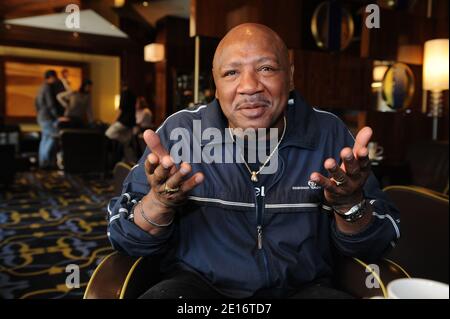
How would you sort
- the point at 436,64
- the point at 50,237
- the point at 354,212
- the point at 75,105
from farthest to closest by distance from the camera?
the point at 75,105 < the point at 436,64 < the point at 50,237 < the point at 354,212

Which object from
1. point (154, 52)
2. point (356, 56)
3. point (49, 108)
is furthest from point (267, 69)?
point (154, 52)

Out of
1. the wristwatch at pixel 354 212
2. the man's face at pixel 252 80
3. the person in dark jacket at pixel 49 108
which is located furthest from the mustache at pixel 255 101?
the person in dark jacket at pixel 49 108

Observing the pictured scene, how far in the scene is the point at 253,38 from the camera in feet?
3.70

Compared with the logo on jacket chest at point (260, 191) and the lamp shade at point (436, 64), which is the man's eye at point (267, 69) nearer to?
the logo on jacket chest at point (260, 191)

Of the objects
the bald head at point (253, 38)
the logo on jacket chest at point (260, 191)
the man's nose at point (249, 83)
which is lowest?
the logo on jacket chest at point (260, 191)

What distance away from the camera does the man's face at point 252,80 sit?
1.13 m

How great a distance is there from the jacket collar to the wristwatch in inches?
10.6

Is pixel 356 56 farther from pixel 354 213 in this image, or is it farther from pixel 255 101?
pixel 354 213

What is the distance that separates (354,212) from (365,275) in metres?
0.22

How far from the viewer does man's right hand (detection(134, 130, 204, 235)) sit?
0.89 metres

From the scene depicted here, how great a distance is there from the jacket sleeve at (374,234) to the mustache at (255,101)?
1.25 ft

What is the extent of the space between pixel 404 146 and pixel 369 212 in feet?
11.1
